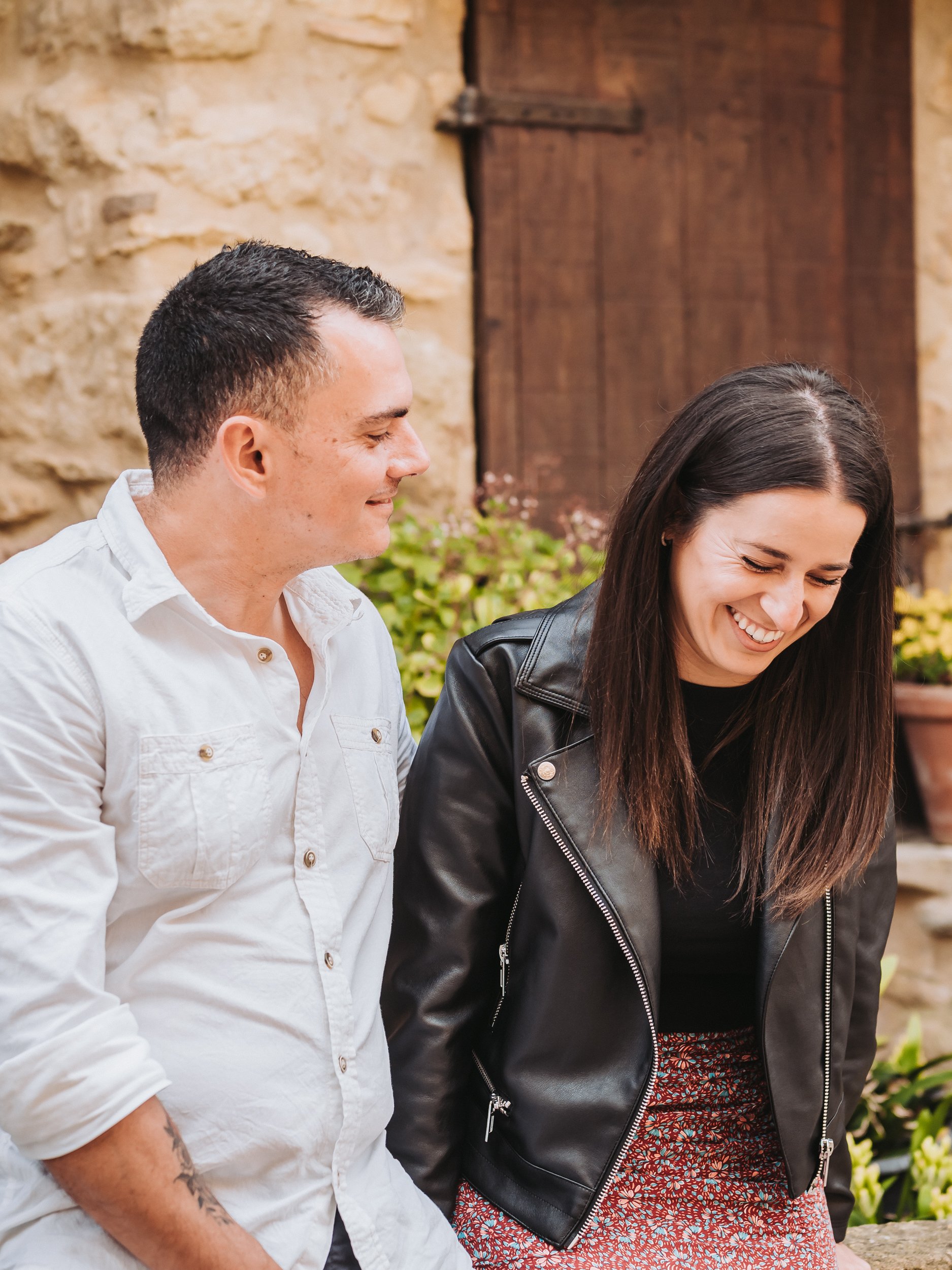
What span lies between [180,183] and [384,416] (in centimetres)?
209

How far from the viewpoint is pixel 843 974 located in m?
1.76

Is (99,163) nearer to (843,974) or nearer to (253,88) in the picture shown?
(253,88)

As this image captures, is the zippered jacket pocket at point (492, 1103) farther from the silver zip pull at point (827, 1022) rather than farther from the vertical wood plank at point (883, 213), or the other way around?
the vertical wood plank at point (883, 213)

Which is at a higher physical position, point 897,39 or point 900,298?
point 897,39

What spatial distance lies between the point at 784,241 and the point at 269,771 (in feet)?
9.93

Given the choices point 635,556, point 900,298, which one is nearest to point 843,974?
point 635,556

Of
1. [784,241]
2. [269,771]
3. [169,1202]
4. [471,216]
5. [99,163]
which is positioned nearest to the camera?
[169,1202]

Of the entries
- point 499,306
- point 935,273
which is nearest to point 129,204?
point 499,306

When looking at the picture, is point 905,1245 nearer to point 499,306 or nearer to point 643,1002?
point 643,1002

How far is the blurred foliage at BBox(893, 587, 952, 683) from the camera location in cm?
348

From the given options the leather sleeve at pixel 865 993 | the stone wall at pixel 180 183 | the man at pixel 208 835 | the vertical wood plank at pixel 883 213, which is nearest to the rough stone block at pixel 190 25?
the stone wall at pixel 180 183

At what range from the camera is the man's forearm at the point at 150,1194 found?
4.01ft

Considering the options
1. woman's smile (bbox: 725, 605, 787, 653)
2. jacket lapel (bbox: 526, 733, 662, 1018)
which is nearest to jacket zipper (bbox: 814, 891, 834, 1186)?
jacket lapel (bbox: 526, 733, 662, 1018)

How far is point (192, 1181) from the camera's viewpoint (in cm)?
128
